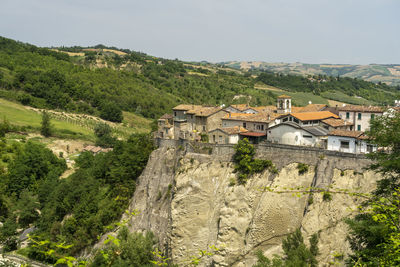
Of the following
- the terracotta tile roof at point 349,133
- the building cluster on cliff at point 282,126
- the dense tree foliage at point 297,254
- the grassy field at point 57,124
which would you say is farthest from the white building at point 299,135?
the grassy field at point 57,124

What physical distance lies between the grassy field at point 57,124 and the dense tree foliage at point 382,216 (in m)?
81.2

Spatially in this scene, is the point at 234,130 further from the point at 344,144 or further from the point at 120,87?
the point at 120,87

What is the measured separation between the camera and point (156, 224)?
136 ft

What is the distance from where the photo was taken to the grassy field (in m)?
87.2

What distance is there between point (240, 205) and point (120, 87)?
106936 millimetres

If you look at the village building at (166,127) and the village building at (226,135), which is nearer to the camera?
the village building at (226,135)

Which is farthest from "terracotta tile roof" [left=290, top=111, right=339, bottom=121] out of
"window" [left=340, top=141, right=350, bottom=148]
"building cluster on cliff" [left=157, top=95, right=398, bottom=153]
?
"window" [left=340, top=141, right=350, bottom=148]

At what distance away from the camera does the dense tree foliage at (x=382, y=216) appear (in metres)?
11.5

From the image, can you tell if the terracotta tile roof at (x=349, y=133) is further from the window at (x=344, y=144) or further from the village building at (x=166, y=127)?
the village building at (x=166, y=127)

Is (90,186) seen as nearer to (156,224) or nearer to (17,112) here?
(156,224)

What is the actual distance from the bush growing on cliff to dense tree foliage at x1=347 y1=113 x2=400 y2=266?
16884 millimetres

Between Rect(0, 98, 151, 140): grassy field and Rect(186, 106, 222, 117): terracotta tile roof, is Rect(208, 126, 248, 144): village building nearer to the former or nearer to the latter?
Rect(186, 106, 222, 117): terracotta tile roof

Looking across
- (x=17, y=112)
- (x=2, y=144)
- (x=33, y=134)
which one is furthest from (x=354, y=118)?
(x=17, y=112)

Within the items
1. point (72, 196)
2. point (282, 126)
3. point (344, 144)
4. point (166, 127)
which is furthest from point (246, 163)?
point (72, 196)
